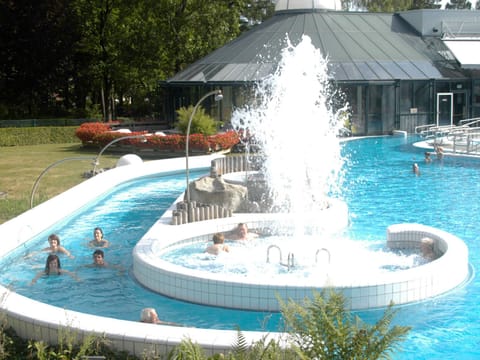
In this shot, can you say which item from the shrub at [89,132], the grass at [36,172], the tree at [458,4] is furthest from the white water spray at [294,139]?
the tree at [458,4]

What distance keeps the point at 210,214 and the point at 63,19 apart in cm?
2929

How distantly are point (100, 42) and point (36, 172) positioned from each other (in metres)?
17.7

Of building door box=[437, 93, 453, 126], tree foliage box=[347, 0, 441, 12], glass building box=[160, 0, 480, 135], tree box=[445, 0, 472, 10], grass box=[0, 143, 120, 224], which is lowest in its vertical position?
grass box=[0, 143, 120, 224]

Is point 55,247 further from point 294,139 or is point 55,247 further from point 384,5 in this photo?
point 384,5

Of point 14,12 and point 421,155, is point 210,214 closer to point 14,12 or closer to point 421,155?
point 421,155

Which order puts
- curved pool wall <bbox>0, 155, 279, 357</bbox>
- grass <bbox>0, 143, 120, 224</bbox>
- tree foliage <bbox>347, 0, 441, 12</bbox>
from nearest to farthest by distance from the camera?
curved pool wall <bbox>0, 155, 279, 357</bbox> < grass <bbox>0, 143, 120, 224</bbox> < tree foliage <bbox>347, 0, 441, 12</bbox>

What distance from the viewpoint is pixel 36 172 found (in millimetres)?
22422

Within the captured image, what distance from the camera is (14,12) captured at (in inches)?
1539

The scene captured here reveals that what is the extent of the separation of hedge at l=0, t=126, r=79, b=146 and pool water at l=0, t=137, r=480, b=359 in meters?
13.1

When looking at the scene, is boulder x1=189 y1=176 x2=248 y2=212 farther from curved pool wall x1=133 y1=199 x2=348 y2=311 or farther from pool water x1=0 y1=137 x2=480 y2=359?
curved pool wall x1=133 y1=199 x2=348 y2=311

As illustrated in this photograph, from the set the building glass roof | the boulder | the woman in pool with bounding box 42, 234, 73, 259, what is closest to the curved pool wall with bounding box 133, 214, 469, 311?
the woman in pool with bounding box 42, 234, 73, 259

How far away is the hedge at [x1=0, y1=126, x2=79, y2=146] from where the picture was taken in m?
32.7

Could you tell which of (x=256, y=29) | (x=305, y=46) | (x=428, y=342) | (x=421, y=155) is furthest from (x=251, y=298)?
(x=256, y=29)

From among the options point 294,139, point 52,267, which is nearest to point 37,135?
point 294,139
